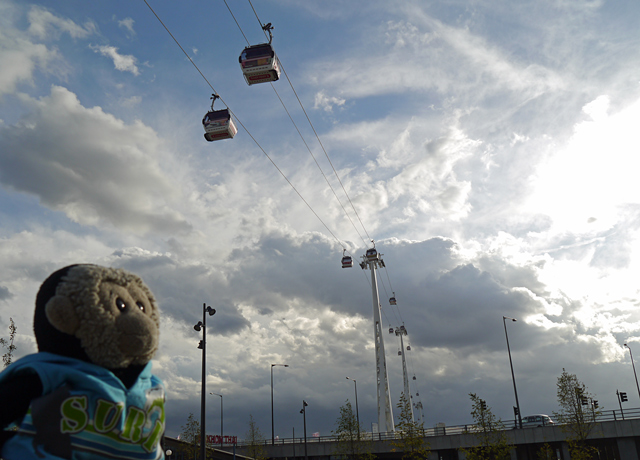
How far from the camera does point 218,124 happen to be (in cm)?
2055

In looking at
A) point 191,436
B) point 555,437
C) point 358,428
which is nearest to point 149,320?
point 555,437

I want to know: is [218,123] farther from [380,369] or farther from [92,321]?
[380,369]

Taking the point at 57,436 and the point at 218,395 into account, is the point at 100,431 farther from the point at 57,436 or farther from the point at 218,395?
the point at 218,395

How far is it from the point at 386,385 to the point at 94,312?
64701 millimetres

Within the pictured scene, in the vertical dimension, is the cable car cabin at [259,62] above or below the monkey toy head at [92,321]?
above

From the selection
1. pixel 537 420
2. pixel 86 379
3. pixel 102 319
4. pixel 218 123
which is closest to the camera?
pixel 86 379

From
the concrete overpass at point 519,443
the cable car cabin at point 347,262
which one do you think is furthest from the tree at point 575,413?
the cable car cabin at point 347,262

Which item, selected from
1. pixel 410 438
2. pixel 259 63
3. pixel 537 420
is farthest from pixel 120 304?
pixel 537 420

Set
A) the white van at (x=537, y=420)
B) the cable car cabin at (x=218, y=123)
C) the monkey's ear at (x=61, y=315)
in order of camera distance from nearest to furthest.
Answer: the monkey's ear at (x=61, y=315) < the cable car cabin at (x=218, y=123) < the white van at (x=537, y=420)

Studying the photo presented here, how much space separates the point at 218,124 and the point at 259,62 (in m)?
3.18

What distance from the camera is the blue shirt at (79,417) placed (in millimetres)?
4891

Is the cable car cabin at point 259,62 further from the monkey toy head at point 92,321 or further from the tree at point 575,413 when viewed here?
the tree at point 575,413

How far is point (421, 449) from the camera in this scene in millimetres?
43594

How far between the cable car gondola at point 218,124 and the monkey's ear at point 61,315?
52.1 ft
